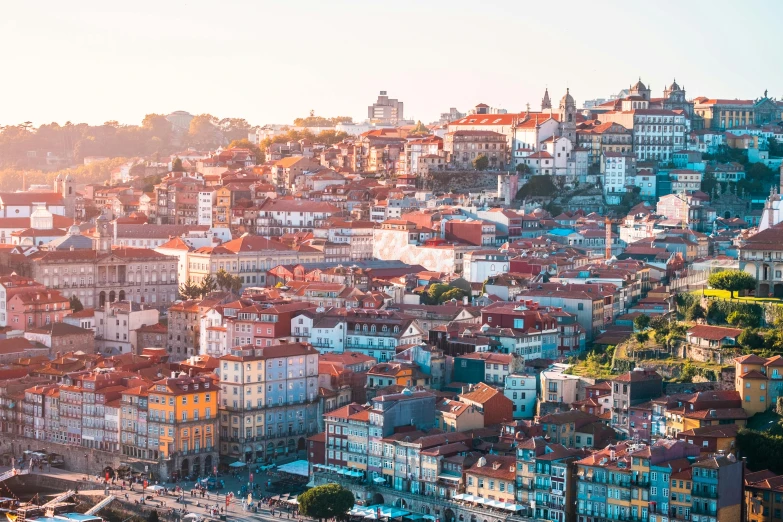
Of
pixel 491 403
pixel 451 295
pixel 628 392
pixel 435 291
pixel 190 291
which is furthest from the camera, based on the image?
pixel 190 291

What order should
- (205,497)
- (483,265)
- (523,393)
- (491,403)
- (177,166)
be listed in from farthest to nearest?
(177,166) → (483,265) → (523,393) → (491,403) → (205,497)

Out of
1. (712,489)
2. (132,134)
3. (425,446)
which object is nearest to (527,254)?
(425,446)

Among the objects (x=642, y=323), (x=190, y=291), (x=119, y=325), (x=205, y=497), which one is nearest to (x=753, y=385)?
(x=642, y=323)

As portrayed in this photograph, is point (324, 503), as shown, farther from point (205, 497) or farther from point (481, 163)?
point (481, 163)

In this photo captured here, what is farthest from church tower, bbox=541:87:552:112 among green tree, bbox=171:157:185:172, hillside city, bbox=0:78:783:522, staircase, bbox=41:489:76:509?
staircase, bbox=41:489:76:509

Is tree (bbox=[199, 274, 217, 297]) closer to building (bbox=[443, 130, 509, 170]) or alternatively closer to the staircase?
the staircase

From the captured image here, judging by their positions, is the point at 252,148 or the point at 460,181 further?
the point at 252,148
